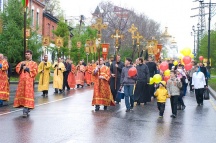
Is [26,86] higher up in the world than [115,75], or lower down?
lower down

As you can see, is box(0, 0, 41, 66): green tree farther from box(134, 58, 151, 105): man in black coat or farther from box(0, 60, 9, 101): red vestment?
box(0, 60, 9, 101): red vestment

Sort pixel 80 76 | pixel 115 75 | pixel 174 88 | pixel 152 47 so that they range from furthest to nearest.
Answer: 1. pixel 80 76
2. pixel 152 47
3. pixel 115 75
4. pixel 174 88

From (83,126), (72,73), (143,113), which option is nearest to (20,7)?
(72,73)

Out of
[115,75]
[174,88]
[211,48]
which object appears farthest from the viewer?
[211,48]

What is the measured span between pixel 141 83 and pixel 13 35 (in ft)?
69.5

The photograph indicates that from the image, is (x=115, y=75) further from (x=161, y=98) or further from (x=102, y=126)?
(x=102, y=126)

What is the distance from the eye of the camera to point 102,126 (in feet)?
40.2

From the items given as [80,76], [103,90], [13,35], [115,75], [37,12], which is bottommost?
[103,90]

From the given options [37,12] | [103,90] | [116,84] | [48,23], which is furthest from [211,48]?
[103,90]

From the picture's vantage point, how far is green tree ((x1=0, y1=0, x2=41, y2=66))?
3803cm

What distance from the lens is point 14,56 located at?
38.2 meters

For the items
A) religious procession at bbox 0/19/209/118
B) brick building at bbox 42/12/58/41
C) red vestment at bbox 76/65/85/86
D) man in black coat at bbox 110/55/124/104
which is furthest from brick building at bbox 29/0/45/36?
man in black coat at bbox 110/55/124/104

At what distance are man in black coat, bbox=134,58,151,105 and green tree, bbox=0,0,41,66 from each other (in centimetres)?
2003

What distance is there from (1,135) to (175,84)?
6415 mm
